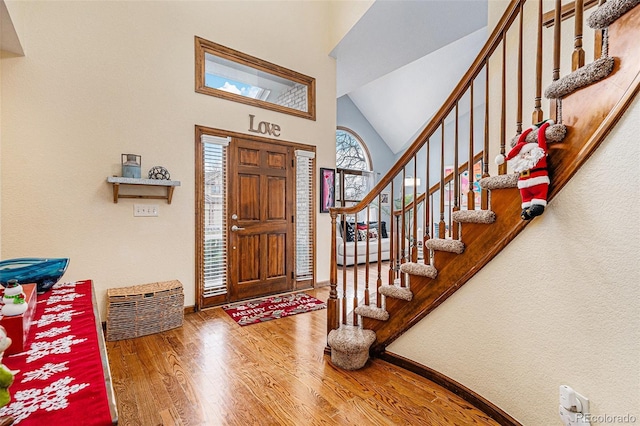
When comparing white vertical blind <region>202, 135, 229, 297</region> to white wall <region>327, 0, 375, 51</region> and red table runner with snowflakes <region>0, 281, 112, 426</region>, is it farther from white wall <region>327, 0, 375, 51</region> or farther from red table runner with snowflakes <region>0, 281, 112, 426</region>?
white wall <region>327, 0, 375, 51</region>

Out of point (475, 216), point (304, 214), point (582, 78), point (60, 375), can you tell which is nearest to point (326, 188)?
point (304, 214)

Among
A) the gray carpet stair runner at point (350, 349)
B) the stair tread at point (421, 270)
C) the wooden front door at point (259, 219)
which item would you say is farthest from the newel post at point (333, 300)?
the wooden front door at point (259, 219)

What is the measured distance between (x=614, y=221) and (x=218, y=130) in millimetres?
3321

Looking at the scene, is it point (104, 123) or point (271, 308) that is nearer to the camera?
point (104, 123)

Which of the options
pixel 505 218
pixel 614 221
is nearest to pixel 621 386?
pixel 614 221

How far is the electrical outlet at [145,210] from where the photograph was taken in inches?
113

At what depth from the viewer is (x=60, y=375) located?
2.62ft

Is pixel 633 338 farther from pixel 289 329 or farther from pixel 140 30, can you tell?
pixel 140 30

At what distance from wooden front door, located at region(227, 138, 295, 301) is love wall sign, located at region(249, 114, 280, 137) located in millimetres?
144

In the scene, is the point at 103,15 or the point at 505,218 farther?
the point at 103,15

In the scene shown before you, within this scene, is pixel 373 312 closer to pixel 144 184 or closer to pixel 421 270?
pixel 421 270

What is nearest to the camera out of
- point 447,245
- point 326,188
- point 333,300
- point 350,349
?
point 447,245

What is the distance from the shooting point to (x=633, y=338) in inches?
40.1

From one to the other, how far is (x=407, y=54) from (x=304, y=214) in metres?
2.78
